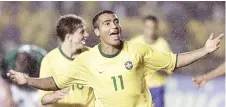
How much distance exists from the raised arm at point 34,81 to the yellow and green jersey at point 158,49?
0.88 ft

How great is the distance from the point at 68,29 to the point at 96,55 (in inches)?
5.4

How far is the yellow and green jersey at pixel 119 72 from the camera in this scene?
128 cm

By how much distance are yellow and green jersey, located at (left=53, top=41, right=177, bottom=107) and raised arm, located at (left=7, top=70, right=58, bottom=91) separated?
0.02 meters

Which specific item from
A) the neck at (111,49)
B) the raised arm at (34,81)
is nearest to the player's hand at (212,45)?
the neck at (111,49)

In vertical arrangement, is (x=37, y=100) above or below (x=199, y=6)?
below

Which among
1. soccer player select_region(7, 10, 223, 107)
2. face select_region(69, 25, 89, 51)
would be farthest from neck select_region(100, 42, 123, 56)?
face select_region(69, 25, 89, 51)

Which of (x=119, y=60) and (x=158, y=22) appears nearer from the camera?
(x=119, y=60)

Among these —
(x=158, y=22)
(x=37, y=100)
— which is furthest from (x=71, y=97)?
(x=158, y=22)

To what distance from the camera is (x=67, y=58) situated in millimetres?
1378

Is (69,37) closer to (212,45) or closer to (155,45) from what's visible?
(155,45)

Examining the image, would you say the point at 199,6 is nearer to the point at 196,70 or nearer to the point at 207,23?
the point at 207,23

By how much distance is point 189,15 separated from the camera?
1.41 m

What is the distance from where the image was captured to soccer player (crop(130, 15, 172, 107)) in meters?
1.38

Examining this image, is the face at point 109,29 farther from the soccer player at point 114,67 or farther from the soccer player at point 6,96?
the soccer player at point 6,96
